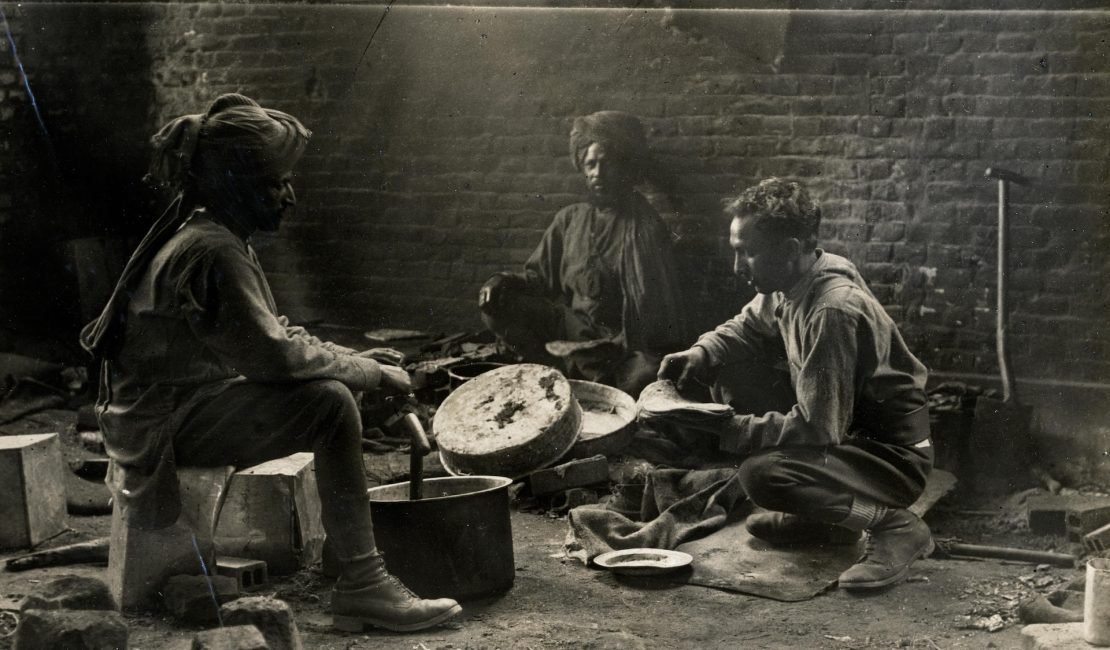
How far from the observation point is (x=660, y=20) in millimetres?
7688

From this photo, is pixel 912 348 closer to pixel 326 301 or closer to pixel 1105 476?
pixel 1105 476

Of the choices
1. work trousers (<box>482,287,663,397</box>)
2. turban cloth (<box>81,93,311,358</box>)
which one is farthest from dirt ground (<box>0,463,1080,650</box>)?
work trousers (<box>482,287,663,397</box>)

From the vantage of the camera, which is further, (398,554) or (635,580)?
(635,580)

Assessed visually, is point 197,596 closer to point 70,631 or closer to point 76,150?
point 70,631

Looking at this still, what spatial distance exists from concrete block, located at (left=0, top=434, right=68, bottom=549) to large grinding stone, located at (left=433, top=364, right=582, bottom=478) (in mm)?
1803

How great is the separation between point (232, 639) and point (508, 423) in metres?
2.25

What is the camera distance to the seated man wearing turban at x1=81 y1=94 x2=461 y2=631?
4199 mm

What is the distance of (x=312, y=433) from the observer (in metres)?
4.24

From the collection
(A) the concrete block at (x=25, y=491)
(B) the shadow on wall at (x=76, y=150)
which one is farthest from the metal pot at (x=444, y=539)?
(B) the shadow on wall at (x=76, y=150)

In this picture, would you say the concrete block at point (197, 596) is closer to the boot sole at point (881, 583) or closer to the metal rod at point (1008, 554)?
the boot sole at point (881, 583)

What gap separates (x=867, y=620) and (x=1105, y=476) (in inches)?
112

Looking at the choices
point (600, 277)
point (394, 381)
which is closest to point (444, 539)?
point (394, 381)

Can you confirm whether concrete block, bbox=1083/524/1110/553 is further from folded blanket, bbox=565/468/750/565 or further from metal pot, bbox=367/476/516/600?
metal pot, bbox=367/476/516/600

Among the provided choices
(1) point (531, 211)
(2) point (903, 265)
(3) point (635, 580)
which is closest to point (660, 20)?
(1) point (531, 211)
